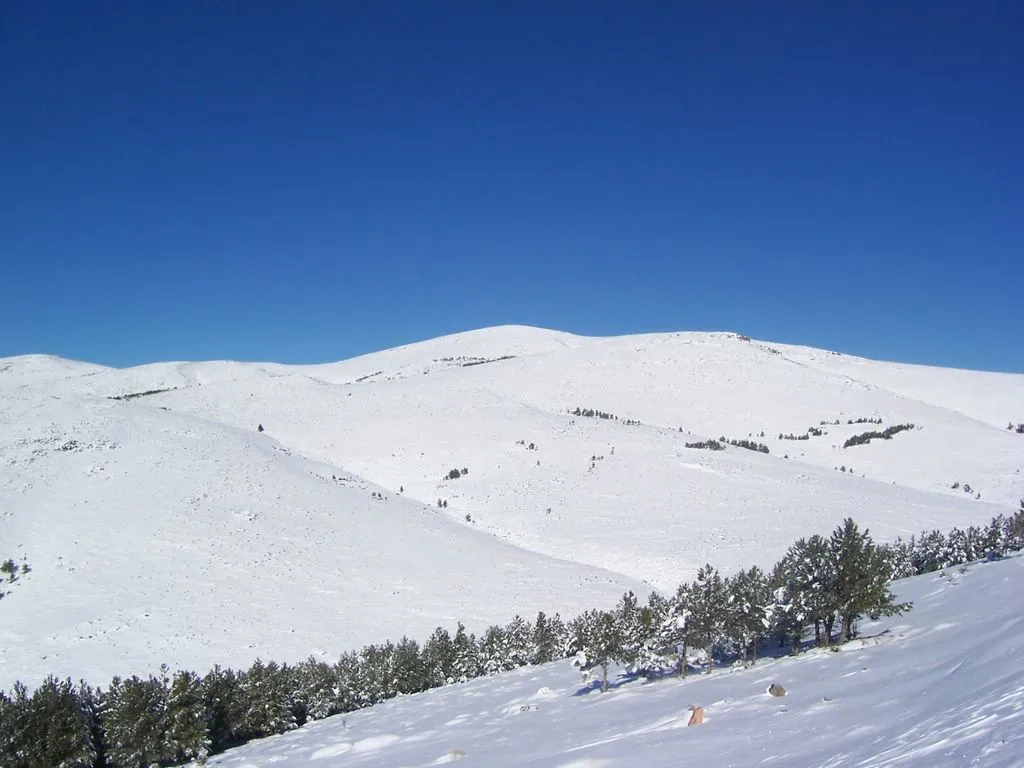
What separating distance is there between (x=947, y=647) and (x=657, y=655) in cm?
1082

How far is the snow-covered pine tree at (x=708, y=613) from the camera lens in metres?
25.9

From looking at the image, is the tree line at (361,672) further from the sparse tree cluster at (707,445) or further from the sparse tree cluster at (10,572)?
the sparse tree cluster at (707,445)

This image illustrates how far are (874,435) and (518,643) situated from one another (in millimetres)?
62885

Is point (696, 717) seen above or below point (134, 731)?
below

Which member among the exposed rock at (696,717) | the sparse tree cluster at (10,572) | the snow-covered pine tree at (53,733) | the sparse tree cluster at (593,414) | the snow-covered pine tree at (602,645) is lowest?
the exposed rock at (696,717)

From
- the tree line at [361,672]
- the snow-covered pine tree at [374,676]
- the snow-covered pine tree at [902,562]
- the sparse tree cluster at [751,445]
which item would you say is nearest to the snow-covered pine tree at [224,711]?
the tree line at [361,672]

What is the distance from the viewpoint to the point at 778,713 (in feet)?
55.8

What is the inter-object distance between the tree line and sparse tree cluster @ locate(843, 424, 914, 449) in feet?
186

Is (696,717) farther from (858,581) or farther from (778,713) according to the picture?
(858,581)

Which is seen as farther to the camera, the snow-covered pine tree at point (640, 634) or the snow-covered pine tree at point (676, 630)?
the snow-covered pine tree at point (640, 634)

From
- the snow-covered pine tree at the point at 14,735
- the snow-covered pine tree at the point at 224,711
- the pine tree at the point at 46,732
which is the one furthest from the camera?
the snow-covered pine tree at the point at 224,711

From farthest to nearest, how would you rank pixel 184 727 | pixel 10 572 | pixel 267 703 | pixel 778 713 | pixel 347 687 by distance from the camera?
pixel 10 572
pixel 347 687
pixel 267 703
pixel 184 727
pixel 778 713

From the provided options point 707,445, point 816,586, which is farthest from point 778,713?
point 707,445

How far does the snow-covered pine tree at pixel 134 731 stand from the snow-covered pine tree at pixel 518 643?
17.2 m
